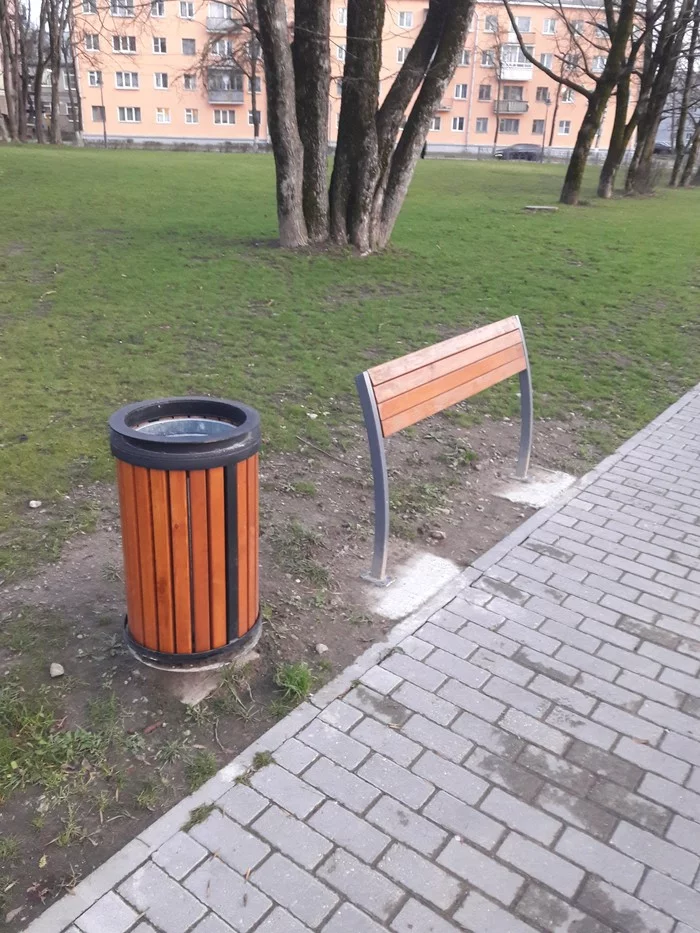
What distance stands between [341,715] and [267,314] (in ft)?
20.5

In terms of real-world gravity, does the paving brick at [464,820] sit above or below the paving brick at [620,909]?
above

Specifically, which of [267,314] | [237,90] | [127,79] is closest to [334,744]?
[267,314]

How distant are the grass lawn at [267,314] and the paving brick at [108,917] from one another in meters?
1.97

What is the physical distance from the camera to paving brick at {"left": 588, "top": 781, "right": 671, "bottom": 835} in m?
2.58

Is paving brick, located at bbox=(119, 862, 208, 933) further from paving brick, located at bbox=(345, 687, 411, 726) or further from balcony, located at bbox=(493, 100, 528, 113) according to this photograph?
balcony, located at bbox=(493, 100, 528, 113)

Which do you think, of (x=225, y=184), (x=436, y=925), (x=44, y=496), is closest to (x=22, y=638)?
(x=44, y=496)

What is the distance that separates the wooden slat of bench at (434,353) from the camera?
12.0 feet

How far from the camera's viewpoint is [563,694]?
316cm

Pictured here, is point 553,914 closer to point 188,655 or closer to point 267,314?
point 188,655

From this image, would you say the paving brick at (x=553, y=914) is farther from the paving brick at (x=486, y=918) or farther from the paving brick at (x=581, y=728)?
the paving brick at (x=581, y=728)

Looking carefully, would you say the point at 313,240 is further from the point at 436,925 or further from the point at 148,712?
the point at 436,925

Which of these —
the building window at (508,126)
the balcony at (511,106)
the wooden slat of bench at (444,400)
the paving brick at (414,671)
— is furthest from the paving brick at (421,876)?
the building window at (508,126)

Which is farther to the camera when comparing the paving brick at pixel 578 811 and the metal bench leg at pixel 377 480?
the metal bench leg at pixel 377 480

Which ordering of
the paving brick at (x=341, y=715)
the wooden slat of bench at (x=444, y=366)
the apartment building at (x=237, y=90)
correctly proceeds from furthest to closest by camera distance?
1. the apartment building at (x=237, y=90)
2. the wooden slat of bench at (x=444, y=366)
3. the paving brick at (x=341, y=715)
